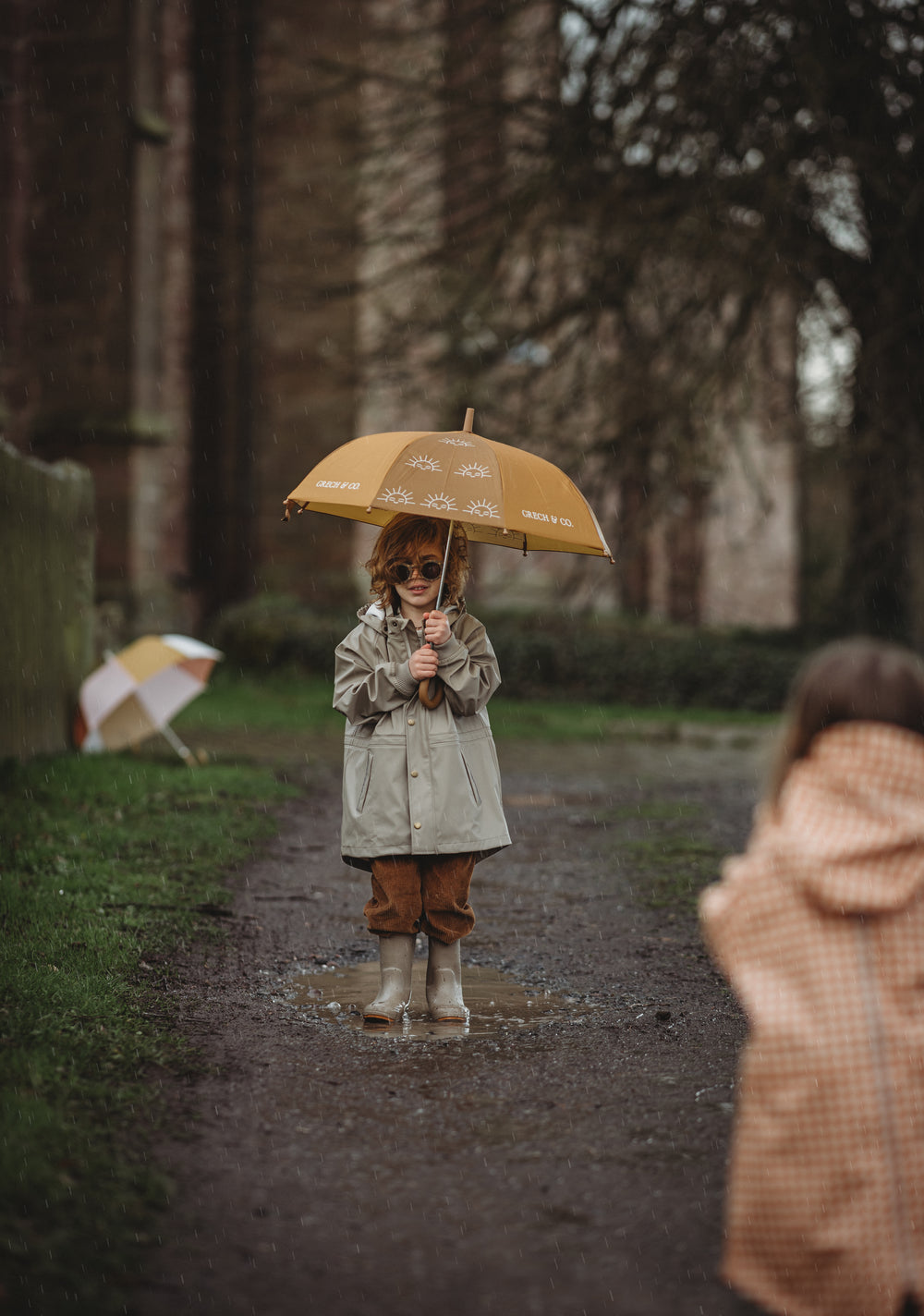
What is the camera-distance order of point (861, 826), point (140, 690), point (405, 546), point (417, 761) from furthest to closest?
point (140, 690) → point (405, 546) → point (417, 761) → point (861, 826)

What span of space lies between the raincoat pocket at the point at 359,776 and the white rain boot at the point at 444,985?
56cm

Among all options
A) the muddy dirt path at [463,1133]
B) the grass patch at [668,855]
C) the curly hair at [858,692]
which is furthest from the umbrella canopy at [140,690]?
the curly hair at [858,692]

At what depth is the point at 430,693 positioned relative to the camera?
420cm

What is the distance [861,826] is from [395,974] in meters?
2.25

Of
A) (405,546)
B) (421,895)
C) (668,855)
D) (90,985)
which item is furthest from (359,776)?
→ (668,855)

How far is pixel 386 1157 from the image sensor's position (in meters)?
3.12

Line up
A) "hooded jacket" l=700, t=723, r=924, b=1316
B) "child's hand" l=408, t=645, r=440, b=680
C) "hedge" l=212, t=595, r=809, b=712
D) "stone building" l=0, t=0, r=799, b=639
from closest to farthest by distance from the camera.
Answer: "hooded jacket" l=700, t=723, r=924, b=1316
"child's hand" l=408, t=645, r=440, b=680
"stone building" l=0, t=0, r=799, b=639
"hedge" l=212, t=595, r=809, b=712

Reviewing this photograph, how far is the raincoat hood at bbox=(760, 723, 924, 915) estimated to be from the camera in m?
2.35

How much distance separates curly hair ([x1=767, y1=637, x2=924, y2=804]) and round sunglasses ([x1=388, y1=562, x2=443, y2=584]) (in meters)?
2.00

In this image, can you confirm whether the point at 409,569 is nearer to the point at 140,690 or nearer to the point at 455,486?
the point at 455,486

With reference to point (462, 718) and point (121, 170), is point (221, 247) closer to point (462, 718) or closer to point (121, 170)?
point (121, 170)

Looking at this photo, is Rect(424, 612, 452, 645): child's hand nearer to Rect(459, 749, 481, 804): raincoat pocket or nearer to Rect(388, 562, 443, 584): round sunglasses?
Rect(388, 562, 443, 584): round sunglasses

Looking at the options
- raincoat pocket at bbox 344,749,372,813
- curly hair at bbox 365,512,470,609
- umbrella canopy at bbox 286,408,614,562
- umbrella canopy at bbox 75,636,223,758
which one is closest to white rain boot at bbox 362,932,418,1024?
raincoat pocket at bbox 344,749,372,813

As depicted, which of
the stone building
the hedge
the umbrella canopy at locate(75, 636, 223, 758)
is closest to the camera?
the umbrella canopy at locate(75, 636, 223, 758)
